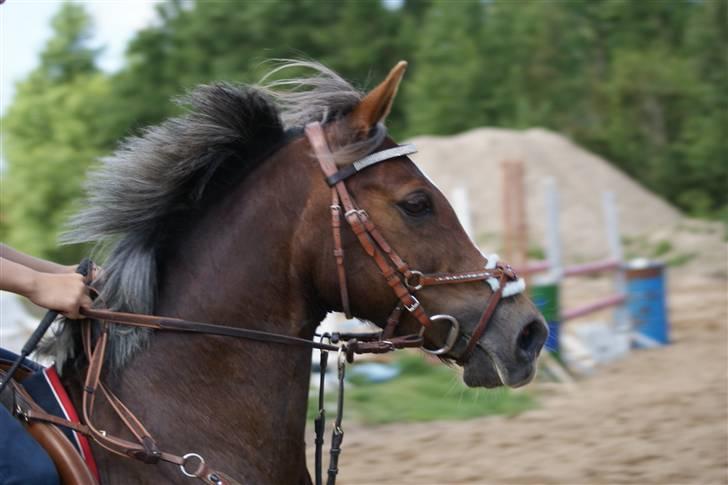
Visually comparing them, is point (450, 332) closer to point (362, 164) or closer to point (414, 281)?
point (414, 281)

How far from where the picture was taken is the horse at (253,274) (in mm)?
2760

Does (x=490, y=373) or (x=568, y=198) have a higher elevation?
(x=568, y=198)

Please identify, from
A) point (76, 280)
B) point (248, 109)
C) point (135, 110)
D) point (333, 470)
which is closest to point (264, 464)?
point (333, 470)

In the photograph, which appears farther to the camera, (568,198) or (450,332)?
(568,198)

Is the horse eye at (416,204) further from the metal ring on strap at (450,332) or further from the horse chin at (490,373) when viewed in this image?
the horse chin at (490,373)

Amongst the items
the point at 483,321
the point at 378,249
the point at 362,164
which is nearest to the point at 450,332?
the point at 483,321

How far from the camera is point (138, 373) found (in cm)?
278

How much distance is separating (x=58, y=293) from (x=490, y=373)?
1346 millimetres

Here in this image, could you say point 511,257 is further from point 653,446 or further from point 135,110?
point 135,110

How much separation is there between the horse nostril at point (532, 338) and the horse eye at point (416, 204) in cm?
49

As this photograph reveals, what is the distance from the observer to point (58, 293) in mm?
2717

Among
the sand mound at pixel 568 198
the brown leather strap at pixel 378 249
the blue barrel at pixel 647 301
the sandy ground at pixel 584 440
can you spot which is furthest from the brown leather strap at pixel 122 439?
the sand mound at pixel 568 198

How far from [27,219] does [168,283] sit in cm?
2357

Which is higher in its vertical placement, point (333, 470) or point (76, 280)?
point (76, 280)
